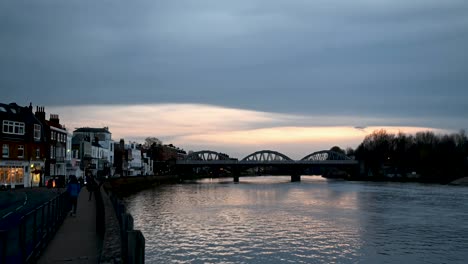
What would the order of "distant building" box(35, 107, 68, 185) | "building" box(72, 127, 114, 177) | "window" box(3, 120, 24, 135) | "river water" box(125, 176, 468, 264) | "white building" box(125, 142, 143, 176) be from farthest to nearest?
"white building" box(125, 142, 143, 176), "building" box(72, 127, 114, 177), "distant building" box(35, 107, 68, 185), "window" box(3, 120, 24, 135), "river water" box(125, 176, 468, 264)

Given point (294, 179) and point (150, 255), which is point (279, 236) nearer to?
point (150, 255)

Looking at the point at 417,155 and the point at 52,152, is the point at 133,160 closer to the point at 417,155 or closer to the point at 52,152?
the point at 52,152

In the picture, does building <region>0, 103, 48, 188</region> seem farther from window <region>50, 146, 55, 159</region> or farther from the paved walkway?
the paved walkway

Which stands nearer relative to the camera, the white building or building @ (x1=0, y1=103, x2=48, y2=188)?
building @ (x1=0, y1=103, x2=48, y2=188)

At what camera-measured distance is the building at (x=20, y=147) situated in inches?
2596

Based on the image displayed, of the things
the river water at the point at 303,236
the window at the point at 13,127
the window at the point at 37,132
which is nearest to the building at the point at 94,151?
the window at the point at 37,132

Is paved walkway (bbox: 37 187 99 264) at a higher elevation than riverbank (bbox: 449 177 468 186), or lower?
higher

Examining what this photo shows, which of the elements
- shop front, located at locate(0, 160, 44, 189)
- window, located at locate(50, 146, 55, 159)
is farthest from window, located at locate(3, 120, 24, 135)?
window, located at locate(50, 146, 55, 159)

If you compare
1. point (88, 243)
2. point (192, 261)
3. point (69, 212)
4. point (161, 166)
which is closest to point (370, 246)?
point (192, 261)

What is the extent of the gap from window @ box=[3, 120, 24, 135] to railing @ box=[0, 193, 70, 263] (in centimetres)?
5088

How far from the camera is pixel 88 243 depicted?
18406 mm

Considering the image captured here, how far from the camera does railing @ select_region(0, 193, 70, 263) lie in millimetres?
9656

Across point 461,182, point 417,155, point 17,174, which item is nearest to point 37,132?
point 17,174

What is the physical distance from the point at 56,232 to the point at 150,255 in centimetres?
460
